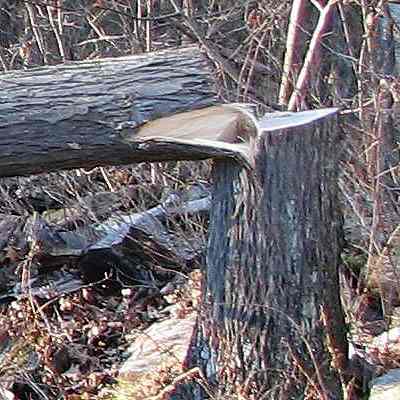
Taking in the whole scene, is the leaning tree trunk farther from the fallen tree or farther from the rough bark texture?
the rough bark texture

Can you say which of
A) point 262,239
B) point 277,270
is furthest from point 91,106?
point 277,270

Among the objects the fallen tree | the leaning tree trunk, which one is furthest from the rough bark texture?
the leaning tree trunk

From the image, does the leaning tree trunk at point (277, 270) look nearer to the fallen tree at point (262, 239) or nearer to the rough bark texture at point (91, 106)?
the fallen tree at point (262, 239)

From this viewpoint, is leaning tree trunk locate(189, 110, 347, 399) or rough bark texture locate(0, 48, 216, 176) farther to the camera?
rough bark texture locate(0, 48, 216, 176)

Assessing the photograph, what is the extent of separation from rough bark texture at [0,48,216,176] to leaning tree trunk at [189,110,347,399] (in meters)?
0.32

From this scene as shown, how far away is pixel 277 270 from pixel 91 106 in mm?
986

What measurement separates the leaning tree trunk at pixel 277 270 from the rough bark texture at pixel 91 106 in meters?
0.32

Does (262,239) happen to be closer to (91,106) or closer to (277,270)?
(277,270)

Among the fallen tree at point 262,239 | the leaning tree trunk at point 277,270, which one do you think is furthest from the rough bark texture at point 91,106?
the leaning tree trunk at point 277,270

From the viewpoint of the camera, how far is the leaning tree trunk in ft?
12.2

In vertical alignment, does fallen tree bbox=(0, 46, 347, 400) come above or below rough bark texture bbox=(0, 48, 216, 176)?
below

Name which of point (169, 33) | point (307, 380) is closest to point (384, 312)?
point (307, 380)

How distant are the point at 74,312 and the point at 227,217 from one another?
1.43 meters

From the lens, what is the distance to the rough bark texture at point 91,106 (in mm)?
3891
